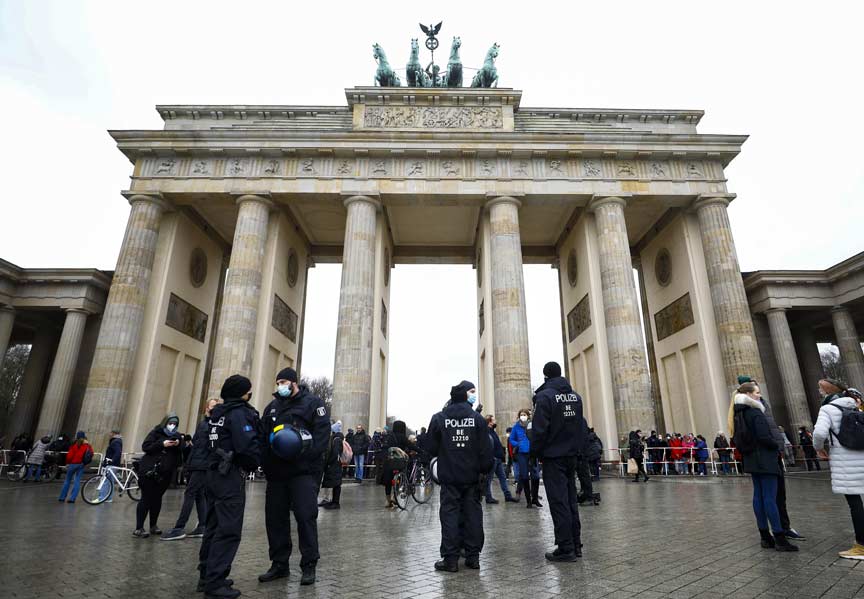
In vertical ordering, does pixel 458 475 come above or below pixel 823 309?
below

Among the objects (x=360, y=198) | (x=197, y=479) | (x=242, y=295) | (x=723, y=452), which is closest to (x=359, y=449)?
(x=242, y=295)

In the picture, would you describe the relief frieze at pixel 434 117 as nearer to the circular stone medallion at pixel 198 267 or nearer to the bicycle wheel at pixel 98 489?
the circular stone medallion at pixel 198 267

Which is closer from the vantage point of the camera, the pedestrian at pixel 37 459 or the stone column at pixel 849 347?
the pedestrian at pixel 37 459

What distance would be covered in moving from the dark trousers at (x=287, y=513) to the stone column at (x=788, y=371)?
23614 millimetres

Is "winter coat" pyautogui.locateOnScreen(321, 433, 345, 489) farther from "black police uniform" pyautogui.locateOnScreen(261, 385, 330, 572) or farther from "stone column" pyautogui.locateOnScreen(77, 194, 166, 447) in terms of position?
"stone column" pyautogui.locateOnScreen(77, 194, 166, 447)

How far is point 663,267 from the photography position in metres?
24.2

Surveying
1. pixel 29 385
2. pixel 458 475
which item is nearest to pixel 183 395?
pixel 29 385

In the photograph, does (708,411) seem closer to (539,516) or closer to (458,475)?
(539,516)

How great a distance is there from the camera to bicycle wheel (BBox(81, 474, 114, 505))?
9430 millimetres

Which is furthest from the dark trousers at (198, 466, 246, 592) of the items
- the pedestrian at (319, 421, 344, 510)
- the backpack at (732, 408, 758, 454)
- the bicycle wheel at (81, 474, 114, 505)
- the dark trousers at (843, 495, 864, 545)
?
the bicycle wheel at (81, 474, 114, 505)

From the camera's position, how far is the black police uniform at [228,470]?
371 cm

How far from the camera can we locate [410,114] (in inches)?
895

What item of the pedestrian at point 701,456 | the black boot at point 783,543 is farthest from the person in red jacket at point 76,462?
the pedestrian at point 701,456

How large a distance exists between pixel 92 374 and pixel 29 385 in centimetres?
1038
